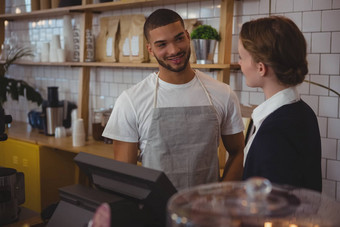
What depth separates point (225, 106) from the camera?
216cm

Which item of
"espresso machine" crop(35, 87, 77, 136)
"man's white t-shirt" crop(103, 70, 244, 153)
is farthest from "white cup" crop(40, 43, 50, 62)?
"man's white t-shirt" crop(103, 70, 244, 153)

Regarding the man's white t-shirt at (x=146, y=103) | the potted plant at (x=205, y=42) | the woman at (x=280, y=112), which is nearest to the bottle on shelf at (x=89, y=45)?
the potted plant at (x=205, y=42)

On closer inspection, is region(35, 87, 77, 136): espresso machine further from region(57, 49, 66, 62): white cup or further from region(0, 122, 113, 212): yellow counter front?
region(57, 49, 66, 62): white cup

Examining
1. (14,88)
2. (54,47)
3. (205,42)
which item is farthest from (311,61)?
(14,88)

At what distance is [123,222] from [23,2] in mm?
4132

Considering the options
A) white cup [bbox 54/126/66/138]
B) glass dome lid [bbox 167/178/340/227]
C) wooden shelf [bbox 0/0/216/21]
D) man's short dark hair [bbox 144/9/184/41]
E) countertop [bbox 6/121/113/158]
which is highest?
wooden shelf [bbox 0/0/216/21]

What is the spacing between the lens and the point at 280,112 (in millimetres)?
1446

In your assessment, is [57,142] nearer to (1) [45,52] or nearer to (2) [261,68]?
(1) [45,52]

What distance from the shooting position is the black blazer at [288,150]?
4.41ft

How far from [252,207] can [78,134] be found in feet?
9.54

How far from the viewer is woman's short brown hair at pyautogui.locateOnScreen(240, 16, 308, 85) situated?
143cm

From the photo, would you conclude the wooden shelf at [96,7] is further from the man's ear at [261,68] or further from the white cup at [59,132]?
the man's ear at [261,68]

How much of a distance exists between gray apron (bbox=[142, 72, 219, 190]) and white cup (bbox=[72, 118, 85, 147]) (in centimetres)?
165

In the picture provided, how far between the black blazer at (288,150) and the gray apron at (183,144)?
24.9 inches
